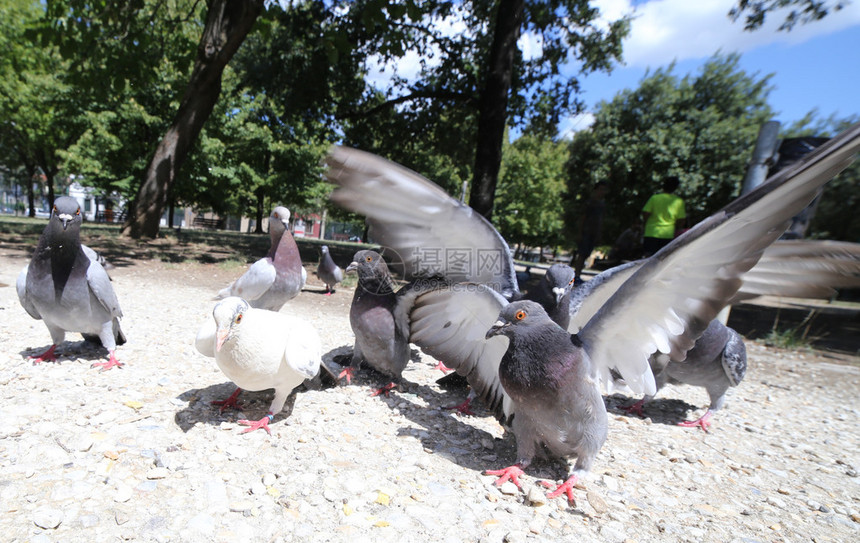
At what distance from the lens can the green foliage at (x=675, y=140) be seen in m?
17.1

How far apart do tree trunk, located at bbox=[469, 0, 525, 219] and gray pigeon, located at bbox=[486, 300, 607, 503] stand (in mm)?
7006

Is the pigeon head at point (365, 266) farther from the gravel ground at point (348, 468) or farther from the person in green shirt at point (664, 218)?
the person in green shirt at point (664, 218)

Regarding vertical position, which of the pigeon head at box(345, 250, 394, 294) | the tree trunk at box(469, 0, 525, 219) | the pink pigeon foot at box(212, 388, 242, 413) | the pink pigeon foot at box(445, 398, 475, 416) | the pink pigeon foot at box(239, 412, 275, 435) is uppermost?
the tree trunk at box(469, 0, 525, 219)

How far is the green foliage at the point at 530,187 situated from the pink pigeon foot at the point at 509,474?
29846 millimetres

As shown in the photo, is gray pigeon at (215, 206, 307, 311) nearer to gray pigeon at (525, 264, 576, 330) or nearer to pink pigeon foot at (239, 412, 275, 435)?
pink pigeon foot at (239, 412, 275, 435)

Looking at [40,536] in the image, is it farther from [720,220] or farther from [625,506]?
[720,220]

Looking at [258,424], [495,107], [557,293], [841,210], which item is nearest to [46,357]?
[258,424]

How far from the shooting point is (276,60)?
12422 millimetres

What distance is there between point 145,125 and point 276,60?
36.2ft

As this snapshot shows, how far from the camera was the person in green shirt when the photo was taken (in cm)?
693

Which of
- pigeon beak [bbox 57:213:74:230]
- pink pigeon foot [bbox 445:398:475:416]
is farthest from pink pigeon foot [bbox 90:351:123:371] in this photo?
pink pigeon foot [bbox 445:398:475:416]

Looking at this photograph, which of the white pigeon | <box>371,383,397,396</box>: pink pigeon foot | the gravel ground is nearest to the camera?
the gravel ground

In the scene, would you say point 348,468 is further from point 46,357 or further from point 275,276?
point 46,357

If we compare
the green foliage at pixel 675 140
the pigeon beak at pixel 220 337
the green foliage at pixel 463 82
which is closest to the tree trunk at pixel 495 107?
the green foliage at pixel 463 82
